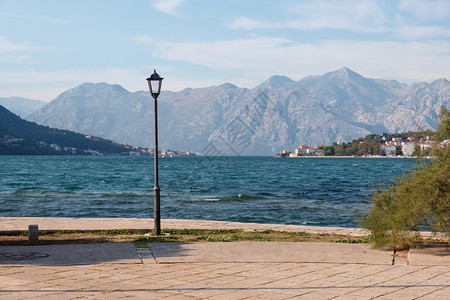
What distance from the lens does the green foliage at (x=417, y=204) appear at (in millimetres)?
10609

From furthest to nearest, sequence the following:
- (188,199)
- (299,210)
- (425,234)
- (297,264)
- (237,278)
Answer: (188,199), (299,210), (425,234), (297,264), (237,278)

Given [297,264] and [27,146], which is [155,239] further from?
[27,146]

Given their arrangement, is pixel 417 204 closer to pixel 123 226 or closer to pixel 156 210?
pixel 156 210

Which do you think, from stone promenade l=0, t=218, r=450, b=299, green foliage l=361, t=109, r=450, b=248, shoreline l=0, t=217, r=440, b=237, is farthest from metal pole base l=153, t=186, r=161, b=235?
green foliage l=361, t=109, r=450, b=248

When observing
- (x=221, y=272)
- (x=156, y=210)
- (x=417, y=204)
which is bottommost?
(x=221, y=272)

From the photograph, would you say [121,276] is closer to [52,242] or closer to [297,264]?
[297,264]

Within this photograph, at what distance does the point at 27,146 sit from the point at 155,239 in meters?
202

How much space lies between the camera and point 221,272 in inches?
346

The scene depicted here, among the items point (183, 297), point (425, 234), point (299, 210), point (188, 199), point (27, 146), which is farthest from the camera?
point (27, 146)

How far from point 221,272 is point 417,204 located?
180 inches

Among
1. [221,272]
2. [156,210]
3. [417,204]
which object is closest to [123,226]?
[156,210]

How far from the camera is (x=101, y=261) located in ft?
31.8

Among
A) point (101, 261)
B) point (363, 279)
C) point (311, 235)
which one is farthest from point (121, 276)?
point (311, 235)

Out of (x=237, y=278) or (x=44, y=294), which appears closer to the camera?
(x=44, y=294)
